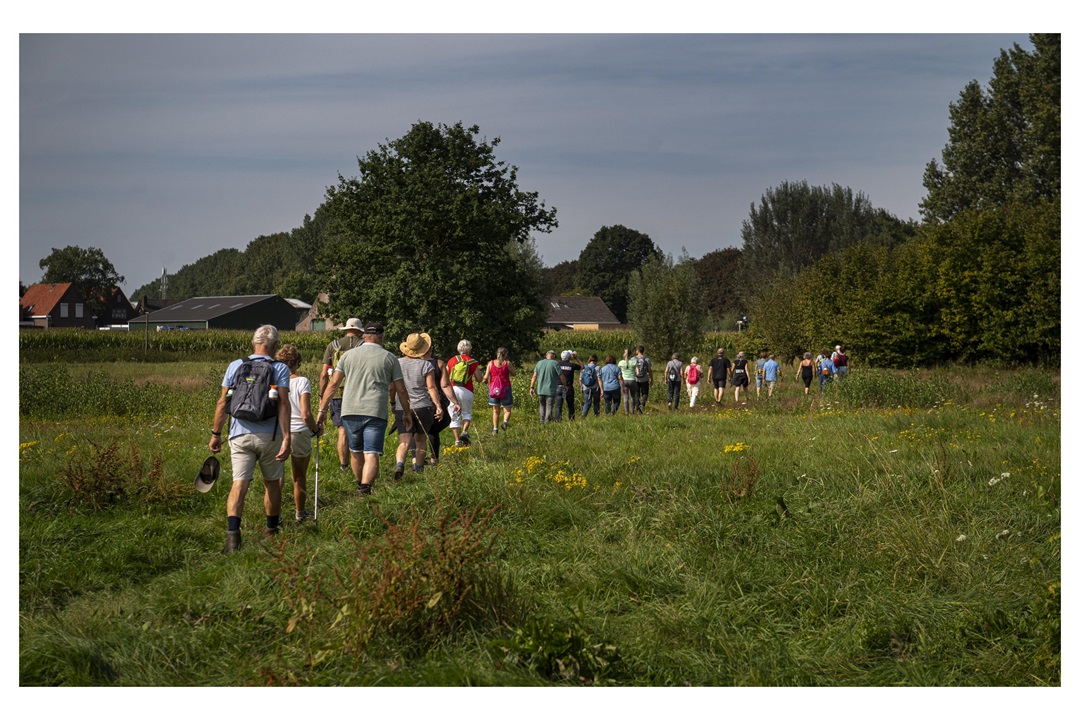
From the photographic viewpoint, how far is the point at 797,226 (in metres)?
76.1

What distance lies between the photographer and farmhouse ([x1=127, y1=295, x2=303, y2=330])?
40344 mm

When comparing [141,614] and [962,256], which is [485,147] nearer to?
[962,256]

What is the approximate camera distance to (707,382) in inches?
1399

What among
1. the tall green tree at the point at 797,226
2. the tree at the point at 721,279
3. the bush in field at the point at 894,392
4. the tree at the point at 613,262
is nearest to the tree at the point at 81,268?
the bush in field at the point at 894,392

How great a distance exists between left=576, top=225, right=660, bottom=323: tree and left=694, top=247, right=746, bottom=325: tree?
7.26 meters

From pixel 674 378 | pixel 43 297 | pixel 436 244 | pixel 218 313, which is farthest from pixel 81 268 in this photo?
pixel 218 313

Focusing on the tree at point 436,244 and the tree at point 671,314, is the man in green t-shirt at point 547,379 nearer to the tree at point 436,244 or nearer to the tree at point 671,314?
the tree at point 436,244

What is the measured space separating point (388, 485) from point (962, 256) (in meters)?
27.9

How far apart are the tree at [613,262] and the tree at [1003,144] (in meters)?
49.9

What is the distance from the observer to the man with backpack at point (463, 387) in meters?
12.2

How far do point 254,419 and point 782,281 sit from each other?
4902cm
